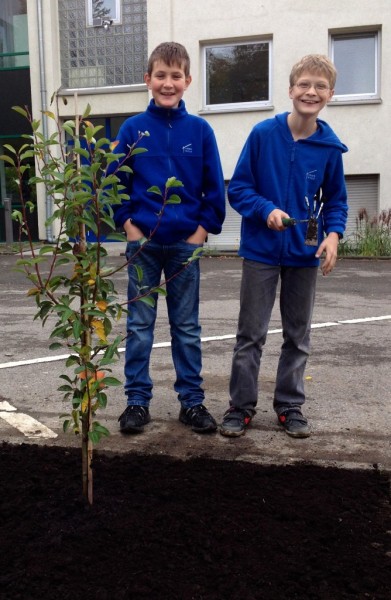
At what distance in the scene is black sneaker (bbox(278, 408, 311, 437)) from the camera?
3.52 meters

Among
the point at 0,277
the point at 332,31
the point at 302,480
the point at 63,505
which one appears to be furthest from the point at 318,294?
the point at 332,31

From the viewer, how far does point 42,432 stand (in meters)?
3.59

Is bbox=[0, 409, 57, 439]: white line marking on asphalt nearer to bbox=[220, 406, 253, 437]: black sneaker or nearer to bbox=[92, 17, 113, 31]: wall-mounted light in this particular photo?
bbox=[220, 406, 253, 437]: black sneaker

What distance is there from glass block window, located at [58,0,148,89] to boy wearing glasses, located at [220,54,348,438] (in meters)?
13.2

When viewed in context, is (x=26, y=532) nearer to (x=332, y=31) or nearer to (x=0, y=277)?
(x=0, y=277)

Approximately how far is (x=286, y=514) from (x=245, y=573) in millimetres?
422

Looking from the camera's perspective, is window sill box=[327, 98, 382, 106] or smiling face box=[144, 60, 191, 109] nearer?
smiling face box=[144, 60, 191, 109]

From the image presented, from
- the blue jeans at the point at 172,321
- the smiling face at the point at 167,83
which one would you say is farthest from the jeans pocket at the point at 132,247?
the smiling face at the point at 167,83

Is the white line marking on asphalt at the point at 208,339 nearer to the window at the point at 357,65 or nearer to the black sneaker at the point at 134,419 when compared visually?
the black sneaker at the point at 134,419

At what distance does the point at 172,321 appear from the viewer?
12.1 feet

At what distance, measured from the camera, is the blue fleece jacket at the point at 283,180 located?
341 centimetres

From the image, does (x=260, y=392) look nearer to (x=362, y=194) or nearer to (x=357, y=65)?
(x=362, y=194)

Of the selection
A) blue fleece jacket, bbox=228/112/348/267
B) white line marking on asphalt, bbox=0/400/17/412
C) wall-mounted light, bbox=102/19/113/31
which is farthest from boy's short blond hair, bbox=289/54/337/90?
wall-mounted light, bbox=102/19/113/31

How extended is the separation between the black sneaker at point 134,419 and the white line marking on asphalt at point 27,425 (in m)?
0.36
